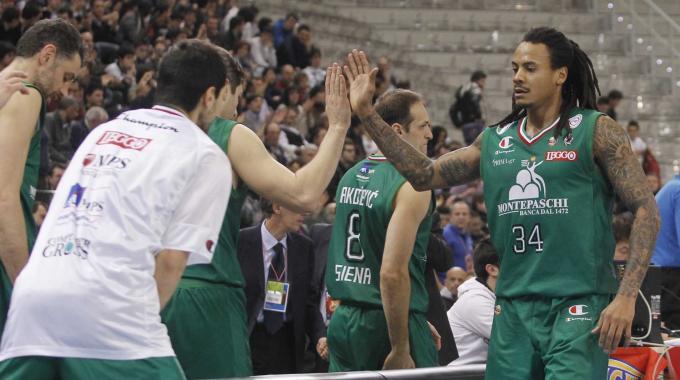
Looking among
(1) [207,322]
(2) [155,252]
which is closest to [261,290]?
(1) [207,322]

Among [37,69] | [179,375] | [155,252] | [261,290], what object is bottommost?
[261,290]

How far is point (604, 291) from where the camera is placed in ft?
14.3

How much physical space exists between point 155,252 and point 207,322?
1159mm

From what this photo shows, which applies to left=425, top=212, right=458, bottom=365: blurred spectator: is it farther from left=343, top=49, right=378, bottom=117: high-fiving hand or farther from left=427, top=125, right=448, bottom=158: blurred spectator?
left=427, top=125, right=448, bottom=158: blurred spectator

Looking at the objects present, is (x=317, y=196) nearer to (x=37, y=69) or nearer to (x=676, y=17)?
(x=37, y=69)

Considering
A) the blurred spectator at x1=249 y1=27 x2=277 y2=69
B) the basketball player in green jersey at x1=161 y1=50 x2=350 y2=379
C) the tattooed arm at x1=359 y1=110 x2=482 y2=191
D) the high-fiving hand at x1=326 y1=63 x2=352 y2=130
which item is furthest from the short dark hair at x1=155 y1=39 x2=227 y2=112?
the blurred spectator at x1=249 y1=27 x2=277 y2=69

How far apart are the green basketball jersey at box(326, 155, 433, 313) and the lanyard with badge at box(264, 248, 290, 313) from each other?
1055 millimetres

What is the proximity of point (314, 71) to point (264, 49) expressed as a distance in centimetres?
86

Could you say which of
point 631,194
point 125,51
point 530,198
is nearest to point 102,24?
point 125,51

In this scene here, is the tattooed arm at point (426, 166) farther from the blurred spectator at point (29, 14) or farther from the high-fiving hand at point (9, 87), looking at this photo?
the blurred spectator at point (29, 14)

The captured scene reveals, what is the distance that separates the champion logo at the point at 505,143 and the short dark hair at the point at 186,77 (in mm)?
1422

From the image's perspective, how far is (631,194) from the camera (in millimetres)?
4289

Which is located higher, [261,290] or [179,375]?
[179,375]

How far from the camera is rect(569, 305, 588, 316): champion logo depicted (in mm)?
4277
